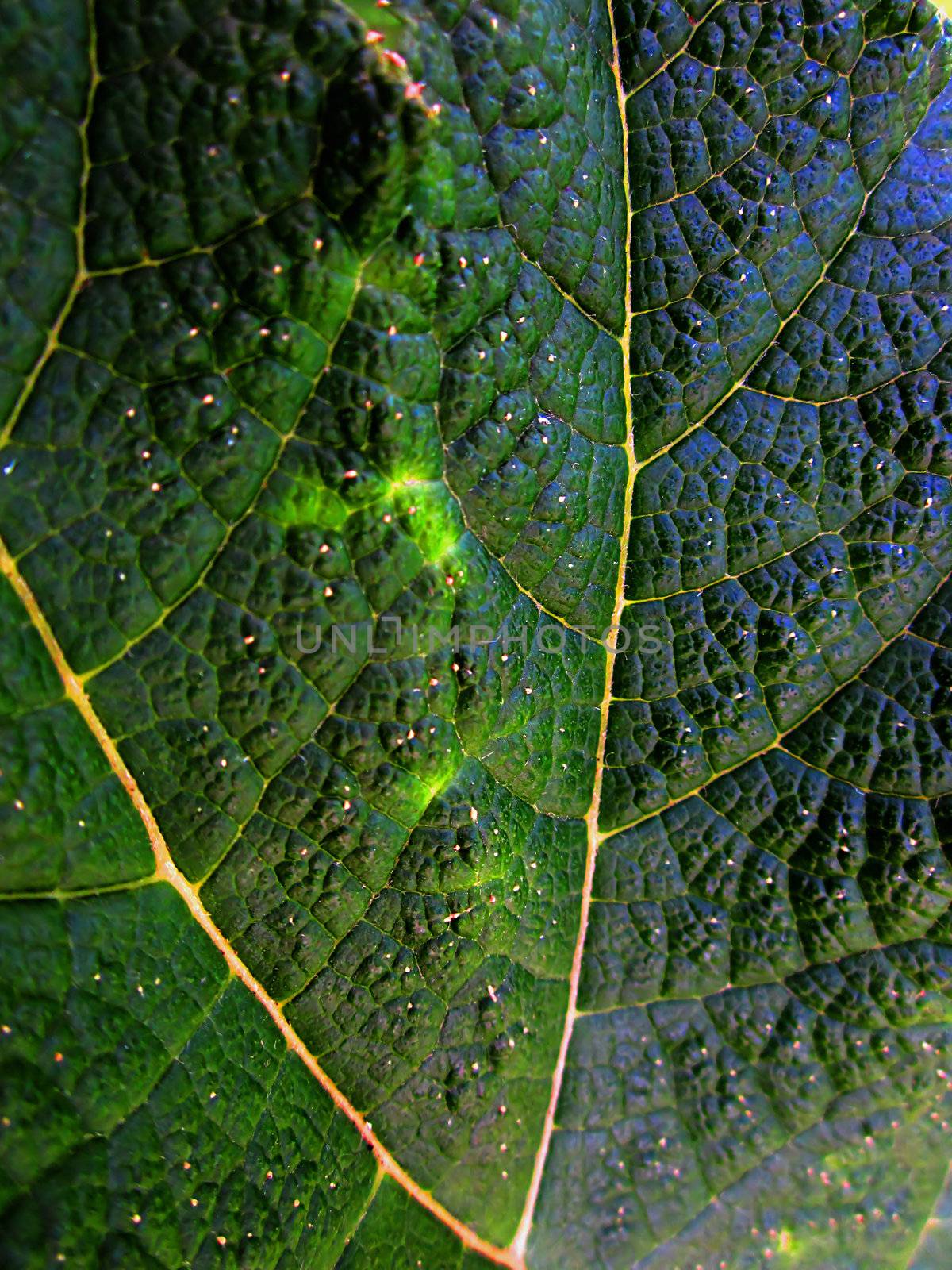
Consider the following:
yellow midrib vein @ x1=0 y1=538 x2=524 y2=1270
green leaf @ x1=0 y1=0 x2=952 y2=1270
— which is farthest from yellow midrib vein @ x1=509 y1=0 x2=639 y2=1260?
yellow midrib vein @ x1=0 y1=538 x2=524 y2=1270

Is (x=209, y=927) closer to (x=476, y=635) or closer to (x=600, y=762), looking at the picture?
(x=476, y=635)

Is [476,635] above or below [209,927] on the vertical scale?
above

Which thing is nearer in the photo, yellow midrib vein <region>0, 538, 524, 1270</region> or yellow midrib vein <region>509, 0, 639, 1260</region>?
yellow midrib vein <region>0, 538, 524, 1270</region>

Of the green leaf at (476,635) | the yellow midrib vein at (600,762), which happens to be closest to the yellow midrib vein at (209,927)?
the green leaf at (476,635)

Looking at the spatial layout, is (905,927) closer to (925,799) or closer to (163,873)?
(925,799)

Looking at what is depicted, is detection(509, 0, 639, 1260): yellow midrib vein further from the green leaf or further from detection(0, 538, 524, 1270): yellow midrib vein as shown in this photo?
detection(0, 538, 524, 1270): yellow midrib vein

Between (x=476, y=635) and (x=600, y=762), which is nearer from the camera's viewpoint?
(x=476, y=635)

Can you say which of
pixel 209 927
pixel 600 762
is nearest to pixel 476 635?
pixel 600 762

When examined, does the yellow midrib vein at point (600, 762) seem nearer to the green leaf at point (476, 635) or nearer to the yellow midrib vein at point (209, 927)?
the green leaf at point (476, 635)
